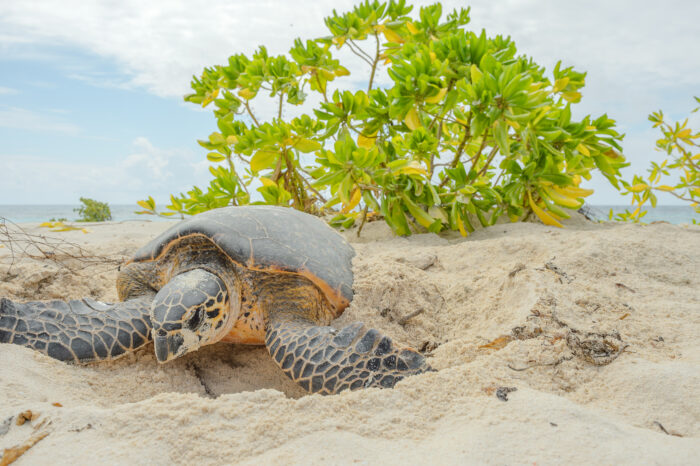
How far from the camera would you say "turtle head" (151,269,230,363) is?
1494 mm

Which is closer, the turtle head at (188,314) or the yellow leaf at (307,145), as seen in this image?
the turtle head at (188,314)

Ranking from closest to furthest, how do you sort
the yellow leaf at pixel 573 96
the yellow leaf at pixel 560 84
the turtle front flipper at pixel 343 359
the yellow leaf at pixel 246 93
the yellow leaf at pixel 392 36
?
1. the turtle front flipper at pixel 343 359
2. the yellow leaf at pixel 560 84
3. the yellow leaf at pixel 573 96
4. the yellow leaf at pixel 392 36
5. the yellow leaf at pixel 246 93

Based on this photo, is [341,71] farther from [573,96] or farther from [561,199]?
[561,199]

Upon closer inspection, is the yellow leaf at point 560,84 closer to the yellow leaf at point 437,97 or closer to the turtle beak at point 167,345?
the yellow leaf at point 437,97

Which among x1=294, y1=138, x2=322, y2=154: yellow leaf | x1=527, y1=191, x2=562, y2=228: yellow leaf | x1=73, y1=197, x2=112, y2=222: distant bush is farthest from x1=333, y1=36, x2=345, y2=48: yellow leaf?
x1=73, y1=197, x2=112, y2=222: distant bush

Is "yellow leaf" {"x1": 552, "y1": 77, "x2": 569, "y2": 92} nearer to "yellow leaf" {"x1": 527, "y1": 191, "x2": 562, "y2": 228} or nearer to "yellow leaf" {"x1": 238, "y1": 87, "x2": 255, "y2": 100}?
"yellow leaf" {"x1": 527, "y1": 191, "x2": 562, "y2": 228}

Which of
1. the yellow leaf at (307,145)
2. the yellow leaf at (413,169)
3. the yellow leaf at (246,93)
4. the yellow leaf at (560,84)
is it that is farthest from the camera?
the yellow leaf at (246,93)

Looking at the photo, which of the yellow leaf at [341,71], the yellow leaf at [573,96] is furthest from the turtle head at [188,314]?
the yellow leaf at [573,96]

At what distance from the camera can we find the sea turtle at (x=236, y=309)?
1436 millimetres

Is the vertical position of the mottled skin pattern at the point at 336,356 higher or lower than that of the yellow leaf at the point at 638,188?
lower

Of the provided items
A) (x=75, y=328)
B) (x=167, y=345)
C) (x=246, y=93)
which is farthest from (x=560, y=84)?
(x=75, y=328)

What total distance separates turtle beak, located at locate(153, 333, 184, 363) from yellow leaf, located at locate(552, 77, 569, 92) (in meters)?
3.52

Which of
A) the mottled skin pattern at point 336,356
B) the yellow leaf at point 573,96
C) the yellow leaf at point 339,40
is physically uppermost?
the yellow leaf at point 339,40

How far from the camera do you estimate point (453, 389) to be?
114 centimetres
